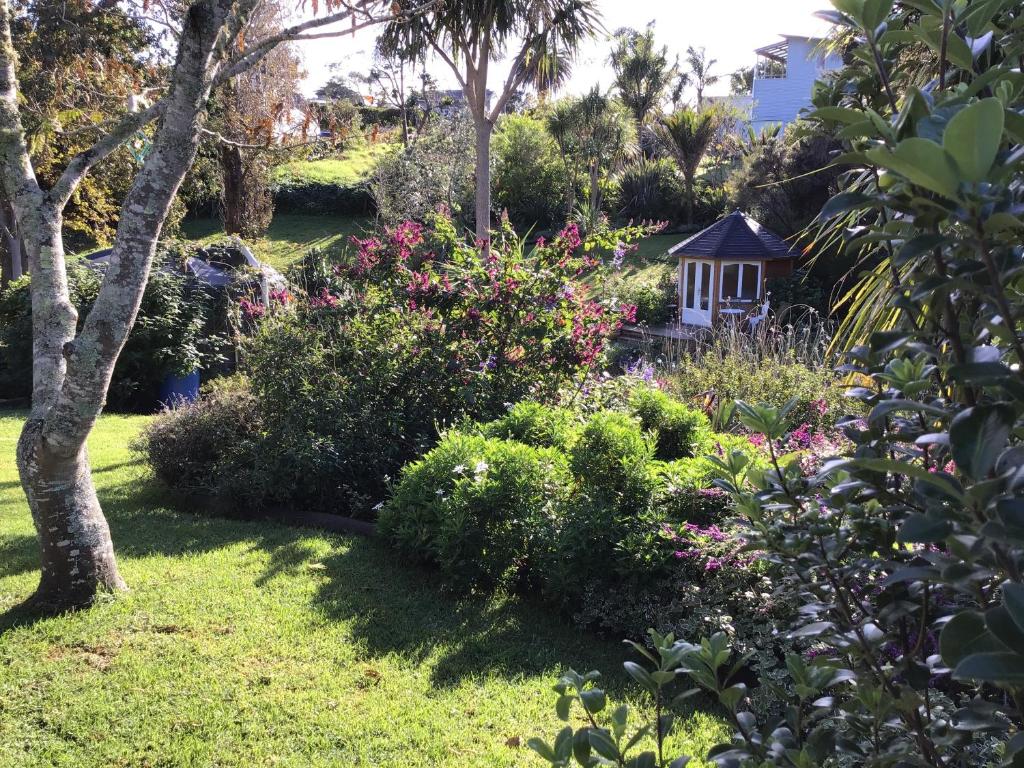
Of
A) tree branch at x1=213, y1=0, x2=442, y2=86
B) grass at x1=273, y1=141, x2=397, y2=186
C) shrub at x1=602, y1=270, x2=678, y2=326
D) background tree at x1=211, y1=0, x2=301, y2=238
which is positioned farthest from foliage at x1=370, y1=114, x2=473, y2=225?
tree branch at x1=213, y1=0, x2=442, y2=86

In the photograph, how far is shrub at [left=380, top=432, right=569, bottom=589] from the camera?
15.1ft

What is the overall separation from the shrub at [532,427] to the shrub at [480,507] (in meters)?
0.55

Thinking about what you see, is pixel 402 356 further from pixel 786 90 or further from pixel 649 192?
pixel 786 90

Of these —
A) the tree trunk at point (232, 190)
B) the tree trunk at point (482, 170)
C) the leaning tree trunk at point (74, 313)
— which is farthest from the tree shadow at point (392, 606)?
the tree trunk at point (232, 190)

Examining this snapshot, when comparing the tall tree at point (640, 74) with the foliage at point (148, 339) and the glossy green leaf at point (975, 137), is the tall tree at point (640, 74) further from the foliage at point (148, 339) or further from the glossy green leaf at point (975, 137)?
the glossy green leaf at point (975, 137)

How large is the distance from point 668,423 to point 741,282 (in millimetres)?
11837

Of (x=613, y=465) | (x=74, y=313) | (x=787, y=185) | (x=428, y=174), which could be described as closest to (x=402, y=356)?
(x=613, y=465)

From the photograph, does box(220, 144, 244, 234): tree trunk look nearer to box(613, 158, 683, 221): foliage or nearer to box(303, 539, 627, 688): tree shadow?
box(613, 158, 683, 221): foliage

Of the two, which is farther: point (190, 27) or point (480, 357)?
point (480, 357)

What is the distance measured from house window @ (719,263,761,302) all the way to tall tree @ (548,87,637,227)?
34.6 feet

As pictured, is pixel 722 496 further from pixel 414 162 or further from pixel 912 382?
pixel 414 162

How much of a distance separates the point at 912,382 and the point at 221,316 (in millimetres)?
12074

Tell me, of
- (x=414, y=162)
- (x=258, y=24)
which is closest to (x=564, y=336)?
(x=258, y=24)

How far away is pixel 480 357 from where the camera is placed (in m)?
6.59
